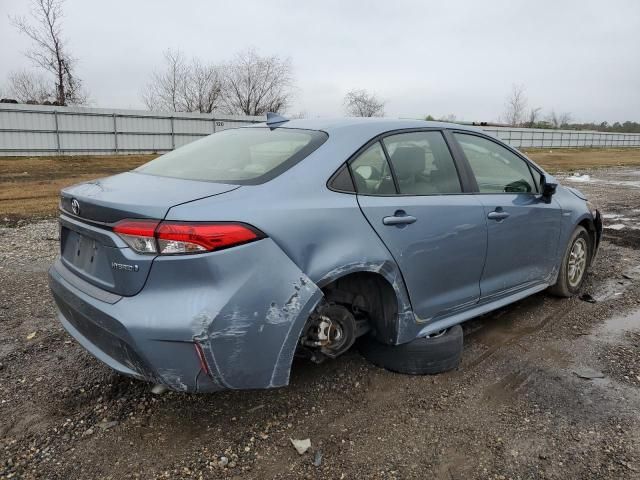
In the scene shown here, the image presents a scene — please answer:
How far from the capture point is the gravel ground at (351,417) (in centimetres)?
237

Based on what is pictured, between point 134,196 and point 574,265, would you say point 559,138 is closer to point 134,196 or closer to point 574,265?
point 574,265

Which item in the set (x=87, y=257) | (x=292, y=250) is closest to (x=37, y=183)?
(x=87, y=257)

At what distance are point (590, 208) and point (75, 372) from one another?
446cm

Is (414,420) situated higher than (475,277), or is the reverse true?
(475,277)

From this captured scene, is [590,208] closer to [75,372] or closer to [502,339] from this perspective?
[502,339]

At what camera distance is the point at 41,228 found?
7340 mm

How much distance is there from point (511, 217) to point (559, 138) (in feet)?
189

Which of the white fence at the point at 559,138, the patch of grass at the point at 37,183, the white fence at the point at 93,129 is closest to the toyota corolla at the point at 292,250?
the patch of grass at the point at 37,183

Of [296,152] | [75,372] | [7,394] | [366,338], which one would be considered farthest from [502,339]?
[7,394]

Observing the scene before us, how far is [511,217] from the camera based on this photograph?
356 cm

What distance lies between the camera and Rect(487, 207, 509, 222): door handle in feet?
11.1

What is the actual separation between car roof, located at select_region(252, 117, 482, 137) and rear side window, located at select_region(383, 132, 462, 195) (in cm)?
7

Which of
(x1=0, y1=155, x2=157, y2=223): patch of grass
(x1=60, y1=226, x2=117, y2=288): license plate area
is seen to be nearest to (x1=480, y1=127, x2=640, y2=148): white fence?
(x1=0, y1=155, x2=157, y2=223): patch of grass

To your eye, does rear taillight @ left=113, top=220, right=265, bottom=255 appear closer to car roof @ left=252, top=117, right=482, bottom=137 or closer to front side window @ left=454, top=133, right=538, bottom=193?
car roof @ left=252, top=117, right=482, bottom=137
